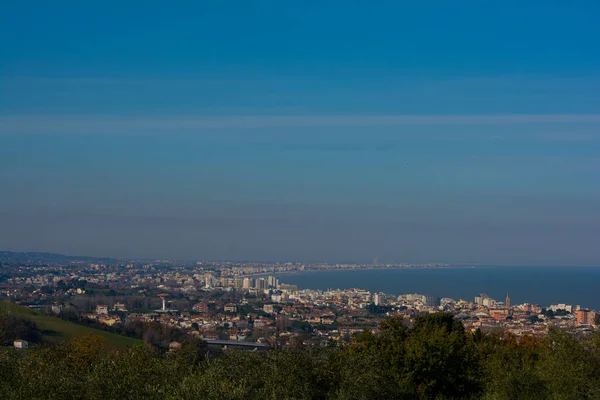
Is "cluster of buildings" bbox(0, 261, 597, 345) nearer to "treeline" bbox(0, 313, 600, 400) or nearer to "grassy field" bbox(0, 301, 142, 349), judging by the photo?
"grassy field" bbox(0, 301, 142, 349)

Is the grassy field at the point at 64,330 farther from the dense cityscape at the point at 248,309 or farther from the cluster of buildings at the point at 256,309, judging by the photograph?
the cluster of buildings at the point at 256,309

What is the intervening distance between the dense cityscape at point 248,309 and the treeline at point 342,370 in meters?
16.3

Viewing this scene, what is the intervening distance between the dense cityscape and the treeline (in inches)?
643

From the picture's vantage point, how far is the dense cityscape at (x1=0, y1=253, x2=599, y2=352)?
2630 inches

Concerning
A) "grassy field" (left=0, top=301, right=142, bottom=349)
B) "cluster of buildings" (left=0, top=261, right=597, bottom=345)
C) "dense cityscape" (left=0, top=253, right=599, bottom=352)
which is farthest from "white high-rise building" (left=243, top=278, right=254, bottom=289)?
"grassy field" (left=0, top=301, right=142, bottom=349)

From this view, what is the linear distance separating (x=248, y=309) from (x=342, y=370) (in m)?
78.0

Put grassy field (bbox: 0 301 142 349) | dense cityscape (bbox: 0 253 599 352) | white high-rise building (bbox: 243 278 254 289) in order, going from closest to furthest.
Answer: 1. grassy field (bbox: 0 301 142 349)
2. dense cityscape (bbox: 0 253 599 352)
3. white high-rise building (bbox: 243 278 254 289)

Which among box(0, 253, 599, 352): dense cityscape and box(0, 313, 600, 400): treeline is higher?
box(0, 313, 600, 400): treeline

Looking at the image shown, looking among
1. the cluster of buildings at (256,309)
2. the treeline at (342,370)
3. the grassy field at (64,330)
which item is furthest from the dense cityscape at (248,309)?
the treeline at (342,370)

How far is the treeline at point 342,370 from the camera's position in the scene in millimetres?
18141

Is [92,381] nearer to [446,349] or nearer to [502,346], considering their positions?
[446,349]

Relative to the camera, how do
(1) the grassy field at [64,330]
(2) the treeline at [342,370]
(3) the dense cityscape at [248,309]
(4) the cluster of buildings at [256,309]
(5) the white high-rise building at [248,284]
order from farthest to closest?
1. (5) the white high-rise building at [248,284]
2. (4) the cluster of buildings at [256,309]
3. (3) the dense cityscape at [248,309]
4. (1) the grassy field at [64,330]
5. (2) the treeline at [342,370]

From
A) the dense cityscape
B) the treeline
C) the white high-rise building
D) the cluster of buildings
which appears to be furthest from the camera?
the white high-rise building

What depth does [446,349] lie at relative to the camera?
96.3 ft
